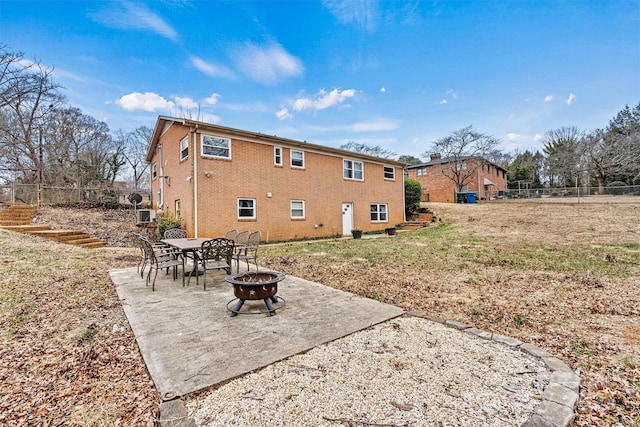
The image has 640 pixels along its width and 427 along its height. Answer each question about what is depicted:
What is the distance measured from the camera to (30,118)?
1980 cm

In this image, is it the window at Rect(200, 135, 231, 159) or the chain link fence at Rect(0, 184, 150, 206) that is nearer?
the window at Rect(200, 135, 231, 159)

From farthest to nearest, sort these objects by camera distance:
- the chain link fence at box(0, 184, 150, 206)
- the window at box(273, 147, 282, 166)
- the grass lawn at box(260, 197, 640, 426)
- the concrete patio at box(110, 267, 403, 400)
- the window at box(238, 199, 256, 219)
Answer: the chain link fence at box(0, 184, 150, 206) → the window at box(273, 147, 282, 166) → the window at box(238, 199, 256, 219) → the grass lawn at box(260, 197, 640, 426) → the concrete patio at box(110, 267, 403, 400)

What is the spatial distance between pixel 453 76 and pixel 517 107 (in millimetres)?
5543

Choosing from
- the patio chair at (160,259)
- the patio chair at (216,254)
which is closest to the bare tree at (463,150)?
the patio chair at (216,254)

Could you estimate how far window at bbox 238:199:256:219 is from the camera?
1254cm

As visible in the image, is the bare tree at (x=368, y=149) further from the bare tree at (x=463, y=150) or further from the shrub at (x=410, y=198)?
the shrub at (x=410, y=198)

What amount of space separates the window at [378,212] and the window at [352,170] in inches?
85.8

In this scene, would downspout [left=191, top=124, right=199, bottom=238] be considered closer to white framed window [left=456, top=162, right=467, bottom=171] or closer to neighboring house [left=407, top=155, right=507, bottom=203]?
neighboring house [left=407, top=155, right=507, bottom=203]

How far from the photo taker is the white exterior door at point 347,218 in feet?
54.6

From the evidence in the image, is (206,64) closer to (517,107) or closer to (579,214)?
(517,107)

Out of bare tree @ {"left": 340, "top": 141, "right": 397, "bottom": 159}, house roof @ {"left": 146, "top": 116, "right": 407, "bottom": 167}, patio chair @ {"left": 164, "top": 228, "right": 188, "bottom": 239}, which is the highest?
bare tree @ {"left": 340, "top": 141, "right": 397, "bottom": 159}

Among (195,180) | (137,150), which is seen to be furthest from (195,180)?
(137,150)

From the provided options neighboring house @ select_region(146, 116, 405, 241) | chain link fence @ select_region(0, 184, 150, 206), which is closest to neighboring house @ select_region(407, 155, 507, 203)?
neighboring house @ select_region(146, 116, 405, 241)

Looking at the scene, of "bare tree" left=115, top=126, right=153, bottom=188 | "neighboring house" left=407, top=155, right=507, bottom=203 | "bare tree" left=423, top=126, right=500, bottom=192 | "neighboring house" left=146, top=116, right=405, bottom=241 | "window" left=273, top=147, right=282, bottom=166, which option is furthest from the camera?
"bare tree" left=115, top=126, right=153, bottom=188
